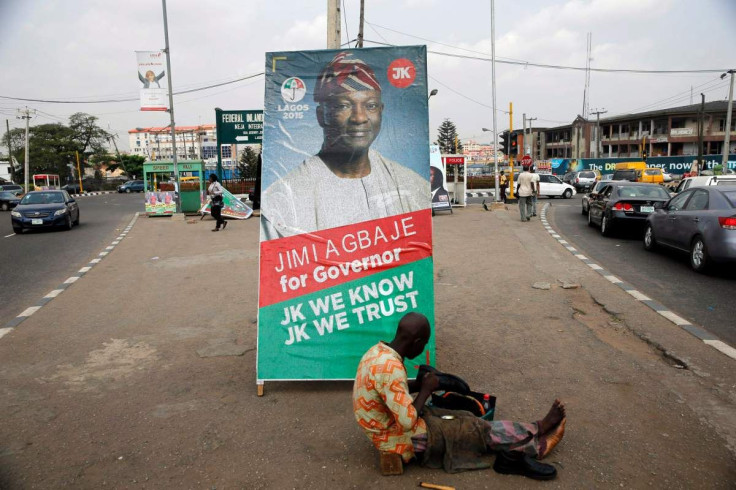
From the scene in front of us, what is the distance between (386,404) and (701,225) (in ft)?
27.9

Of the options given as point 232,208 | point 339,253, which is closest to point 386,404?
point 339,253

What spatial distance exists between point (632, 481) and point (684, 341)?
322 cm

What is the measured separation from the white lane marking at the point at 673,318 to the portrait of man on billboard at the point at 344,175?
155 inches

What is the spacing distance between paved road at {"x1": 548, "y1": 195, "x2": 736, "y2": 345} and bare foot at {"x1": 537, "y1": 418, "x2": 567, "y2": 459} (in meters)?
3.42

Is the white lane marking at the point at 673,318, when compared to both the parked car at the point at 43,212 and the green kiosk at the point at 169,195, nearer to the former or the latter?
the parked car at the point at 43,212

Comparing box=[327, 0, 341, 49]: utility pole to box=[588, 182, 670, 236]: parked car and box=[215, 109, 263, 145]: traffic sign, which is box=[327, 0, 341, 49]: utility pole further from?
box=[215, 109, 263, 145]: traffic sign

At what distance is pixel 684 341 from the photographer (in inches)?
234

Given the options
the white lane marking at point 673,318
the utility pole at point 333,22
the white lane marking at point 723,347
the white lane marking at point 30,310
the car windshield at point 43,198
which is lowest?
the white lane marking at point 30,310

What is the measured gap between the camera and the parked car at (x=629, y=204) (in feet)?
46.8

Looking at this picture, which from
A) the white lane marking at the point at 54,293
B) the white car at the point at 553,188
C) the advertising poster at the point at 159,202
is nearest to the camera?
the white lane marking at the point at 54,293

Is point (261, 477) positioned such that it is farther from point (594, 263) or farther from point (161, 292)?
point (594, 263)

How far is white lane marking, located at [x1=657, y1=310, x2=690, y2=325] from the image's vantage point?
261 inches

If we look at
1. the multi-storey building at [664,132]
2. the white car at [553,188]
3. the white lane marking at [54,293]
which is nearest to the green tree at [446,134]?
the multi-storey building at [664,132]

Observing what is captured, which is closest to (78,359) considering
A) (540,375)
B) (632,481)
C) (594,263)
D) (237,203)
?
(540,375)
